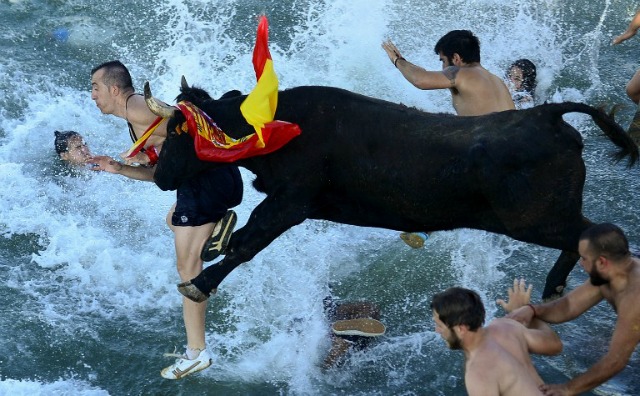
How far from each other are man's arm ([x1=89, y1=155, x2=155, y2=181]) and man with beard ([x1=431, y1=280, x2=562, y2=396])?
7.53 feet

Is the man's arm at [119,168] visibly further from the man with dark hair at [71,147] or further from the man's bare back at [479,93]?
the man's bare back at [479,93]

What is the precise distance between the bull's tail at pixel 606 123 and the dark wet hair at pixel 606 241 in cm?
76

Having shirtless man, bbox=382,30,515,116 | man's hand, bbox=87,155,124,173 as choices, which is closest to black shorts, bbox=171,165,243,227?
man's hand, bbox=87,155,124,173

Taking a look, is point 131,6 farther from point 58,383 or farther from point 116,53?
point 58,383

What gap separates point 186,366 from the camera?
232 inches

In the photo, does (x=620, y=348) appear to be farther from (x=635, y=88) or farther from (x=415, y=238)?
(x=635, y=88)

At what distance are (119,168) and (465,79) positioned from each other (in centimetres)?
234

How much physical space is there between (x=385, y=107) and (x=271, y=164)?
725 millimetres

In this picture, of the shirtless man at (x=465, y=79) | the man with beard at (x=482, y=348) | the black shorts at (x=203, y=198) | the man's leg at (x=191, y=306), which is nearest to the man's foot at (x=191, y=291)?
the man's leg at (x=191, y=306)

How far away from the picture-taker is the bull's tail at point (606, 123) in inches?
205

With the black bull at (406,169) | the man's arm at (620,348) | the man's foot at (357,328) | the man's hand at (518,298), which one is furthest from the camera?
the man's foot at (357,328)

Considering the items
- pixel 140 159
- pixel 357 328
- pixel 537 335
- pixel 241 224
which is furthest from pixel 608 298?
pixel 241 224

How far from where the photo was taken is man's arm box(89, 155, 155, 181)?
584 cm

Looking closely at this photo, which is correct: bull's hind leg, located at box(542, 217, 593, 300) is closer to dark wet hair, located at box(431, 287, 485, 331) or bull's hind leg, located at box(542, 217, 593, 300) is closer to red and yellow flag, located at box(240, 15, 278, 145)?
dark wet hair, located at box(431, 287, 485, 331)
